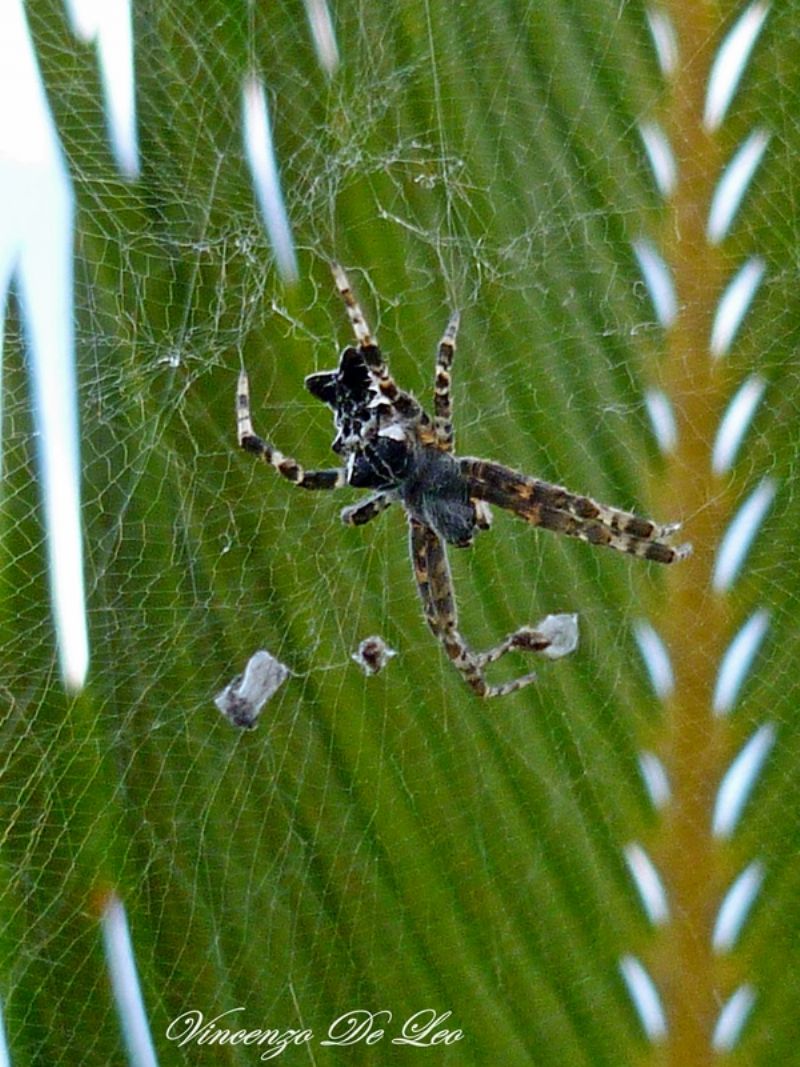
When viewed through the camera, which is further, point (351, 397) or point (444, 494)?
point (444, 494)

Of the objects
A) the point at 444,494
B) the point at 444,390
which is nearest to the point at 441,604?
the point at 444,494

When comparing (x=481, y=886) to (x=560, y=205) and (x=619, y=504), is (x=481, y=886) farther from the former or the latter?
(x=560, y=205)

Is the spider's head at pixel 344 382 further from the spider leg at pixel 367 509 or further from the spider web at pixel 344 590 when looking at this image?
the spider leg at pixel 367 509

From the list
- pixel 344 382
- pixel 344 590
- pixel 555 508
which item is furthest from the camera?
pixel 555 508

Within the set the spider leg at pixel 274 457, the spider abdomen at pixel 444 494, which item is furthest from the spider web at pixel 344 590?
the spider abdomen at pixel 444 494

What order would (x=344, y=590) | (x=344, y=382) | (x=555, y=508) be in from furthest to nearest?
(x=555, y=508)
(x=344, y=590)
(x=344, y=382)

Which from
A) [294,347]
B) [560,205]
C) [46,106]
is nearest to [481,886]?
[294,347]

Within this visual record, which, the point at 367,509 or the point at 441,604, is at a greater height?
the point at 367,509

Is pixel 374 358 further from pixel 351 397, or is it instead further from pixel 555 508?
pixel 555 508
